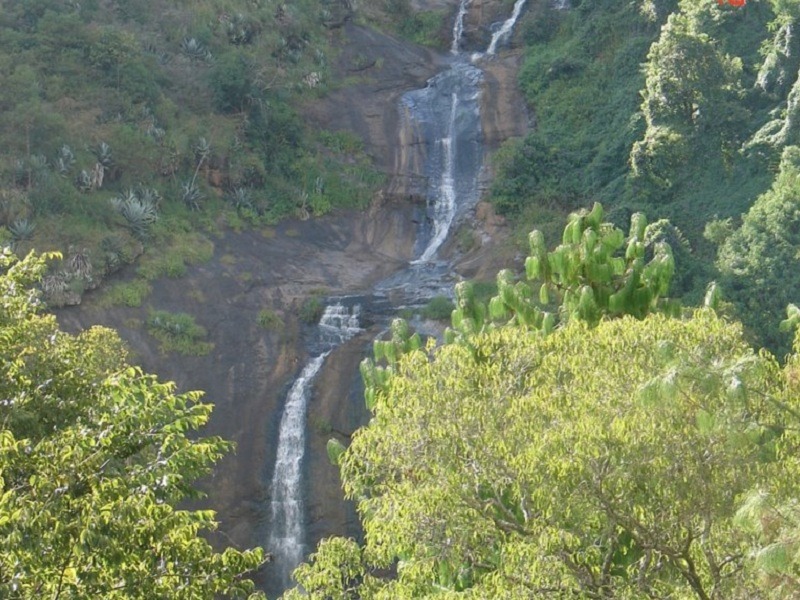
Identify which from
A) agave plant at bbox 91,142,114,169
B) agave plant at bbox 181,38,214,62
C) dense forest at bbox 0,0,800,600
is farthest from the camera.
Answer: agave plant at bbox 181,38,214,62

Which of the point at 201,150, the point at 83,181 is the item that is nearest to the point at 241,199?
the point at 201,150

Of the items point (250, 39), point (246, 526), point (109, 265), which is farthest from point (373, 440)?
point (250, 39)

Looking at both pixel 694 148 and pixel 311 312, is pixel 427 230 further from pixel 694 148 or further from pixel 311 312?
pixel 694 148

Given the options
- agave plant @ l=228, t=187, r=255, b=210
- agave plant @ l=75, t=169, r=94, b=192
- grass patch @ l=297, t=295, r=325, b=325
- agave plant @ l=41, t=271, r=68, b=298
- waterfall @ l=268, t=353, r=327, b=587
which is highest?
agave plant @ l=75, t=169, r=94, b=192

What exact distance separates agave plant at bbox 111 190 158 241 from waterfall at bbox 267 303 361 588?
23.1 feet

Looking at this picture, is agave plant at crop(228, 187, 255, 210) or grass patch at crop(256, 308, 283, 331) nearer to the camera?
grass patch at crop(256, 308, 283, 331)

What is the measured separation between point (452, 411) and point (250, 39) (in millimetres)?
39468

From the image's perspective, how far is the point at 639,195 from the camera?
132 ft

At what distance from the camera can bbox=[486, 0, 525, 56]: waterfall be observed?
55.2 m

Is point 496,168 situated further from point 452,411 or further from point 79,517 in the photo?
point 79,517

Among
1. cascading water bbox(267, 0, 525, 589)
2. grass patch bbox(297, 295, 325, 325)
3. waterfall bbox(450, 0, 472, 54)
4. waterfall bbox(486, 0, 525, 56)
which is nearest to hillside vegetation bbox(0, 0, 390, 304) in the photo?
cascading water bbox(267, 0, 525, 589)

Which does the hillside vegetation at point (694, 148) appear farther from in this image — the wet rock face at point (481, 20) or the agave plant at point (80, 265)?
the agave plant at point (80, 265)

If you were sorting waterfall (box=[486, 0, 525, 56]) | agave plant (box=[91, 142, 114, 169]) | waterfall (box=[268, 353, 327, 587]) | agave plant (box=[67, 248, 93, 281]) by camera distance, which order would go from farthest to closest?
waterfall (box=[486, 0, 525, 56]) → agave plant (box=[91, 142, 114, 169]) → agave plant (box=[67, 248, 93, 281]) → waterfall (box=[268, 353, 327, 587])

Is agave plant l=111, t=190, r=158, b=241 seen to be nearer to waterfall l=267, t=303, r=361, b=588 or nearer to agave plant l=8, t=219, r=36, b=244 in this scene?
agave plant l=8, t=219, r=36, b=244
